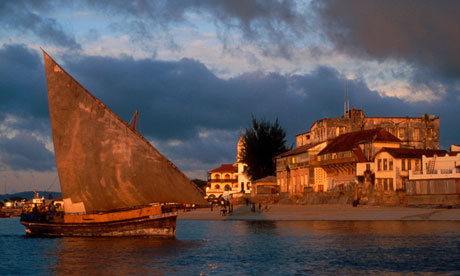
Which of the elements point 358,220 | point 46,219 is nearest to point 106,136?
point 46,219

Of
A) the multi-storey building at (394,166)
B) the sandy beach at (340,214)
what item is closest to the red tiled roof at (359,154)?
the multi-storey building at (394,166)

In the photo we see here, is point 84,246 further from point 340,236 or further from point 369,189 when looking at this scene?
point 369,189


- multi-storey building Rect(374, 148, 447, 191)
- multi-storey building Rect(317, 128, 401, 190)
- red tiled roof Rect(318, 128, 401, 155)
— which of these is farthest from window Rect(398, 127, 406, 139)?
multi-storey building Rect(374, 148, 447, 191)

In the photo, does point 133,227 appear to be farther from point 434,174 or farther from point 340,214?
point 434,174

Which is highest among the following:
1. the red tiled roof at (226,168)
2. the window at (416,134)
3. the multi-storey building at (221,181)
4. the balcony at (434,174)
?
the window at (416,134)

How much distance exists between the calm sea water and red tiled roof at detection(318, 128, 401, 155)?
108ft

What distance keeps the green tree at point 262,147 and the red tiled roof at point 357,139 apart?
26.3 m

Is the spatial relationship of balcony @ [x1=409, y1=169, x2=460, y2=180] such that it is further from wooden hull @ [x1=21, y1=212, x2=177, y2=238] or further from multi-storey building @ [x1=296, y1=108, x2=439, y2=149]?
wooden hull @ [x1=21, y1=212, x2=177, y2=238]

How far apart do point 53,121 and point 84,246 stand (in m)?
9.61

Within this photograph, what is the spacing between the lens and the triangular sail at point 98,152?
46.9 meters

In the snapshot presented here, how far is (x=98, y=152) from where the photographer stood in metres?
47.9

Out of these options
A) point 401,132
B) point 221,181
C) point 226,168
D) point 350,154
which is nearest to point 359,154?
point 350,154

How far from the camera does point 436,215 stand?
6431 cm

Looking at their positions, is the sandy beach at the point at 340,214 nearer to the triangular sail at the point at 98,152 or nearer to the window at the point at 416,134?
the window at the point at 416,134
